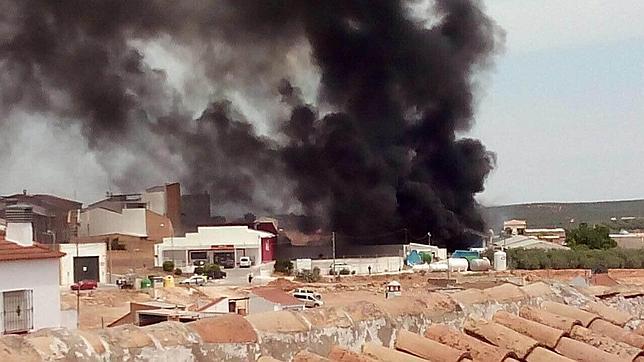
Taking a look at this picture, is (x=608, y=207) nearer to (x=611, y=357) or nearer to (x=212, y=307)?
(x=212, y=307)

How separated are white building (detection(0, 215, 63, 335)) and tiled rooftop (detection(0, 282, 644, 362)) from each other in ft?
28.2

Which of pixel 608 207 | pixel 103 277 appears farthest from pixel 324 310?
pixel 608 207

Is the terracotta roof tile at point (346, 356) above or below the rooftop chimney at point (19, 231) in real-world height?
below

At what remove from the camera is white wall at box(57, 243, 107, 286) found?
3509 centimetres

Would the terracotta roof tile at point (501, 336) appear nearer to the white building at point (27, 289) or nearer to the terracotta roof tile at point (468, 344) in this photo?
the terracotta roof tile at point (468, 344)

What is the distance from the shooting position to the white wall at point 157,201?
48009 mm

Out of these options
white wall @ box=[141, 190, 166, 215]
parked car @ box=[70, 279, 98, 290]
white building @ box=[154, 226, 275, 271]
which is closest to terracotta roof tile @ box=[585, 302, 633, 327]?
parked car @ box=[70, 279, 98, 290]

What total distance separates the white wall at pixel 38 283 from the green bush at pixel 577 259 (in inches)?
1119

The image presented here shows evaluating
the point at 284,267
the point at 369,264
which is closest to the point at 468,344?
the point at 284,267

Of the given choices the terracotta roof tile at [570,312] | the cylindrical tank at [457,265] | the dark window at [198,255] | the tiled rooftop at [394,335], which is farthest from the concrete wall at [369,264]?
the tiled rooftop at [394,335]

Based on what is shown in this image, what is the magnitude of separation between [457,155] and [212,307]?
145 feet

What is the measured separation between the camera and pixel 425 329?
334 centimetres

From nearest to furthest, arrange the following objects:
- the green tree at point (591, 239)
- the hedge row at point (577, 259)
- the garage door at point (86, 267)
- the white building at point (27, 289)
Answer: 1. the white building at point (27, 289)
2. the garage door at point (86, 267)
3. the hedge row at point (577, 259)
4. the green tree at point (591, 239)

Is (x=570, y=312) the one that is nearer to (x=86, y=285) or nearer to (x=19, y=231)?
(x=19, y=231)
